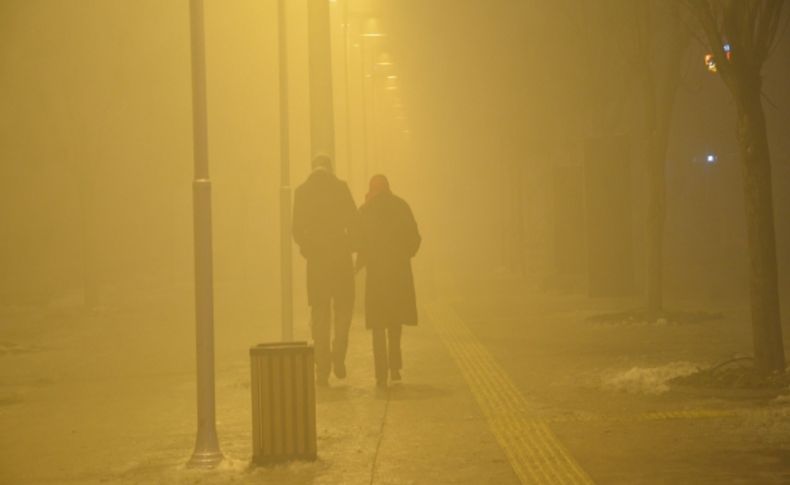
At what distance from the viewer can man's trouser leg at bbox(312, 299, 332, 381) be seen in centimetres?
1577

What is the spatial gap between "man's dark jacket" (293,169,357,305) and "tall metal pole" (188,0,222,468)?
4.07 m

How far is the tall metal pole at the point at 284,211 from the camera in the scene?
58.3 feet

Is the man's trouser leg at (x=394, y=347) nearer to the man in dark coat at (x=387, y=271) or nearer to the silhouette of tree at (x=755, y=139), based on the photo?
the man in dark coat at (x=387, y=271)

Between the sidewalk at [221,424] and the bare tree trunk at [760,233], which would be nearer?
the sidewalk at [221,424]

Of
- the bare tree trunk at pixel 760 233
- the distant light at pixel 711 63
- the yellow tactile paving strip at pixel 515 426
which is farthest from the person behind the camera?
the distant light at pixel 711 63

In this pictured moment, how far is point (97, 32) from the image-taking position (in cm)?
3650

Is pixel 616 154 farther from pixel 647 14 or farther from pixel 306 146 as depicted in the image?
Answer: pixel 306 146

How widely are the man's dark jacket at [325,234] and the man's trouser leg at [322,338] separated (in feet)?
0.30

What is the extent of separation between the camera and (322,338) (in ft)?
51.8

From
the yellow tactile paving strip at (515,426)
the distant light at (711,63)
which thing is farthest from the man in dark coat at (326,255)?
the distant light at (711,63)

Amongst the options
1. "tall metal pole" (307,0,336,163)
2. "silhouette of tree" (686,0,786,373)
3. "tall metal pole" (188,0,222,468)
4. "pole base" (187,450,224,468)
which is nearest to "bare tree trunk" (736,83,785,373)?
"silhouette of tree" (686,0,786,373)

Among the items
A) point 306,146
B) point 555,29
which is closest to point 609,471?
point 555,29

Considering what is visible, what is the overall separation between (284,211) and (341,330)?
167 inches

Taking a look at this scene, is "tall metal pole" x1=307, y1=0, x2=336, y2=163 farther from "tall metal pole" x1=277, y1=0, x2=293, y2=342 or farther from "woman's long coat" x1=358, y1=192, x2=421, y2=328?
"woman's long coat" x1=358, y1=192, x2=421, y2=328
